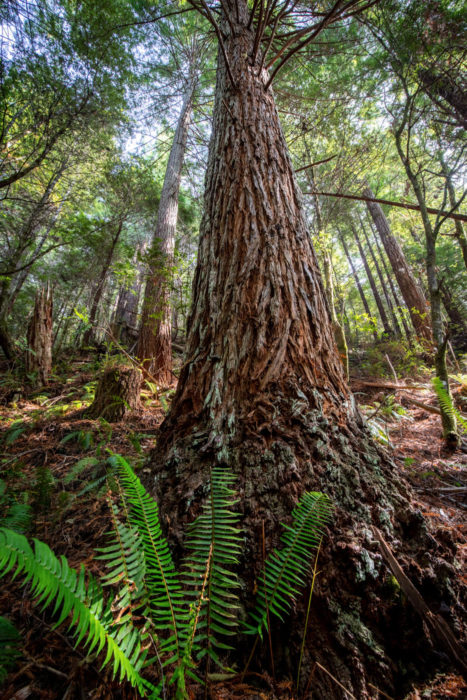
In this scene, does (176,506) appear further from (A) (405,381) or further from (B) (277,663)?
(A) (405,381)

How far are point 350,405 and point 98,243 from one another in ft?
25.9

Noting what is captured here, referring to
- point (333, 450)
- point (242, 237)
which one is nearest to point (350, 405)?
point (333, 450)

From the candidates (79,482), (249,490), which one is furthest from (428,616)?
(79,482)

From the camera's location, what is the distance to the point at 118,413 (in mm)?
3199

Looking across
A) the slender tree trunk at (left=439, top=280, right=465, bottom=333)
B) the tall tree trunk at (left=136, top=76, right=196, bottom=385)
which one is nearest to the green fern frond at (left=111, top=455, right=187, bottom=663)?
the tall tree trunk at (left=136, top=76, right=196, bottom=385)

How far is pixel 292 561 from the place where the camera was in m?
0.81

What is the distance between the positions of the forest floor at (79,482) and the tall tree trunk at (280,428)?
14 cm

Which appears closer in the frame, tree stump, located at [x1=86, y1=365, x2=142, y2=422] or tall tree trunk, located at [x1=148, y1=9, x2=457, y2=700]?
tall tree trunk, located at [x1=148, y1=9, x2=457, y2=700]

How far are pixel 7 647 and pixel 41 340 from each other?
5.01 m

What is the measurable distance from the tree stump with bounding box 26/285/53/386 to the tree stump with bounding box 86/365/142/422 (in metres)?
1.95

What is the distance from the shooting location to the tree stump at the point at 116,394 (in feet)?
10.5

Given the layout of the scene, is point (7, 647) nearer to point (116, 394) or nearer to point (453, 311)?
point (116, 394)

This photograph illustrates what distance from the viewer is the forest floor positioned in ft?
2.29

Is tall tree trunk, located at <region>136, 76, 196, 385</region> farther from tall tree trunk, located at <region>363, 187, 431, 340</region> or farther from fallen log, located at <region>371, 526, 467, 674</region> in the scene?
tall tree trunk, located at <region>363, 187, 431, 340</region>
